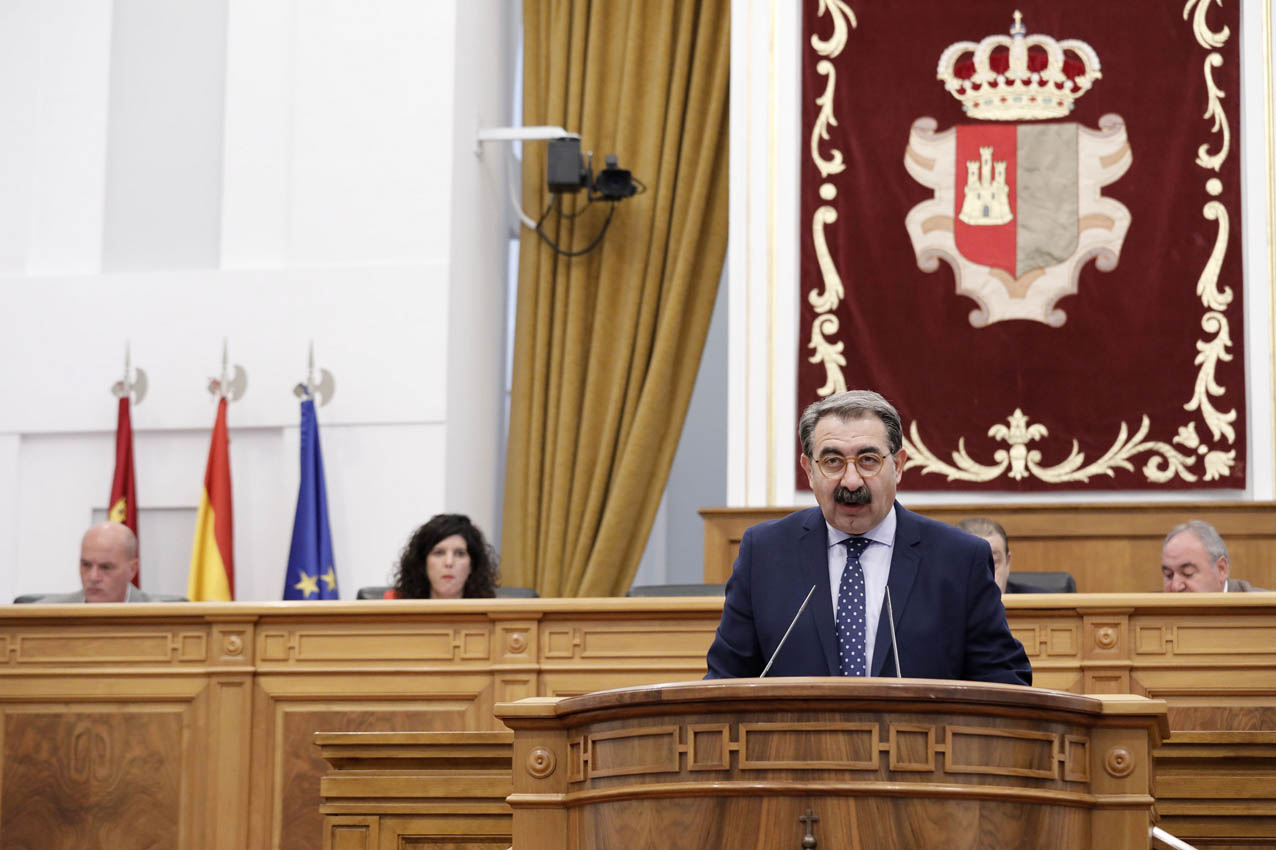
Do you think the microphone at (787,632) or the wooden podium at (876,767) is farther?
the microphone at (787,632)

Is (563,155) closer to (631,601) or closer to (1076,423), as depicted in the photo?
(1076,423)

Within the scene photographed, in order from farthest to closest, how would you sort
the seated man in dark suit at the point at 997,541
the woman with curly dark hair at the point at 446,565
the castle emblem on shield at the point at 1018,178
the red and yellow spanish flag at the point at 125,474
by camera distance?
the red and yellow spanish flag at the point at 125,474 → the castle emblem on shield at the point at 1018,178 → the woman with curly dark hair at the point at 446,565 → the seated man in dark suit at the point at 997,541

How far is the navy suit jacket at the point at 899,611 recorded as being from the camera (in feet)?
9.69

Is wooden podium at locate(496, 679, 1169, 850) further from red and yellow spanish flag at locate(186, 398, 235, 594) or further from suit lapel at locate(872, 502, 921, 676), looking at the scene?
red and yellow spanish flag at locate(186, 398, 235, 594)

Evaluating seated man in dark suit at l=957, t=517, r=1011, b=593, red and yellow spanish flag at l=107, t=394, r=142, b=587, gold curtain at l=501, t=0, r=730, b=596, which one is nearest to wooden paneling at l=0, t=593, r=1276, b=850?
seated man in dark suit at l=957, t=517, r=1011, b=593

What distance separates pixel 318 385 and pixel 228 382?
1.28ft

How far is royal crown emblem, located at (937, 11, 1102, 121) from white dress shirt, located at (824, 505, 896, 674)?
4.04 m

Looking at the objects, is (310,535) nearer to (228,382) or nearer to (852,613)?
(228,382)

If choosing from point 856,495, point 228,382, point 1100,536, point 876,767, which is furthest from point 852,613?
point 228,382

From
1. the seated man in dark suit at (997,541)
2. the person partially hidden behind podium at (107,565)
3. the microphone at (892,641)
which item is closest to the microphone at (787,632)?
the microphone at (892,641)

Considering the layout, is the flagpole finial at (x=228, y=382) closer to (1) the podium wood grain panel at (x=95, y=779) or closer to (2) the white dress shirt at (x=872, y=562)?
(1) the podium wood grain panel at (x=95, y=779)

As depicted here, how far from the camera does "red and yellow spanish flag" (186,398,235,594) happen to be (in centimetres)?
676

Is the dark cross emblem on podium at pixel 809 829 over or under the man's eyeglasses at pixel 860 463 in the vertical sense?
under

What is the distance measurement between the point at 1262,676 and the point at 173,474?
4.51m
